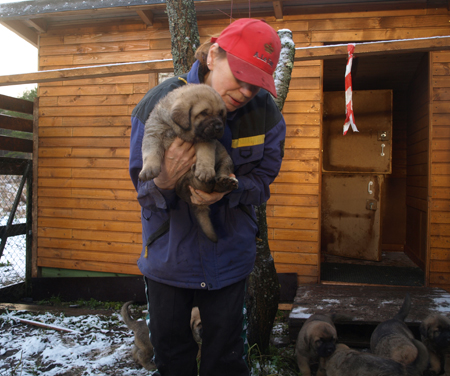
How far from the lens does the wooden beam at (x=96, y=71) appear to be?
17.0 ft

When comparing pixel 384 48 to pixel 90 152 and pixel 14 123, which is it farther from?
pixel 14 123

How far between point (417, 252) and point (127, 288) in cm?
588

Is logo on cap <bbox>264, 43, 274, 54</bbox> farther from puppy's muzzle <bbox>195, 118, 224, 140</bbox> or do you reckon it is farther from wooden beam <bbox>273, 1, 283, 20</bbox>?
wooden beam <bbox>273, 1, 283, 20</bbox>

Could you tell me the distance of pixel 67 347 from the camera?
4539 millimetres

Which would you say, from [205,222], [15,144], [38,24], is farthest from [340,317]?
[38,24]

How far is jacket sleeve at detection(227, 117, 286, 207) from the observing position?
2131 millimetres

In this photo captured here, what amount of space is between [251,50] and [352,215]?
20.5 feet

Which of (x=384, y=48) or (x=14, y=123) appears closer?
(x=384, y=48)

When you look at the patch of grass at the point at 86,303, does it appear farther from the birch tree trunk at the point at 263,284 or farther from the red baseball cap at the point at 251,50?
the red baseball cap at the point at 251,50

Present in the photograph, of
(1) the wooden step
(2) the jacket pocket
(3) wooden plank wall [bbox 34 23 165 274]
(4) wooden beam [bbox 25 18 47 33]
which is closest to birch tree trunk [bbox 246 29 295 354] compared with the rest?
(1) the wooden step

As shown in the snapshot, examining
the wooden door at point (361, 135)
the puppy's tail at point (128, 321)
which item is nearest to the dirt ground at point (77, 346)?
the puppy's tail at point (128, 321)

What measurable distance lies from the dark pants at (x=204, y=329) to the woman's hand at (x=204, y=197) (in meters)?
0.54

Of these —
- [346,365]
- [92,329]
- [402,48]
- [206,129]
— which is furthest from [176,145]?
[92,329]

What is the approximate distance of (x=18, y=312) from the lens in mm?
5801
